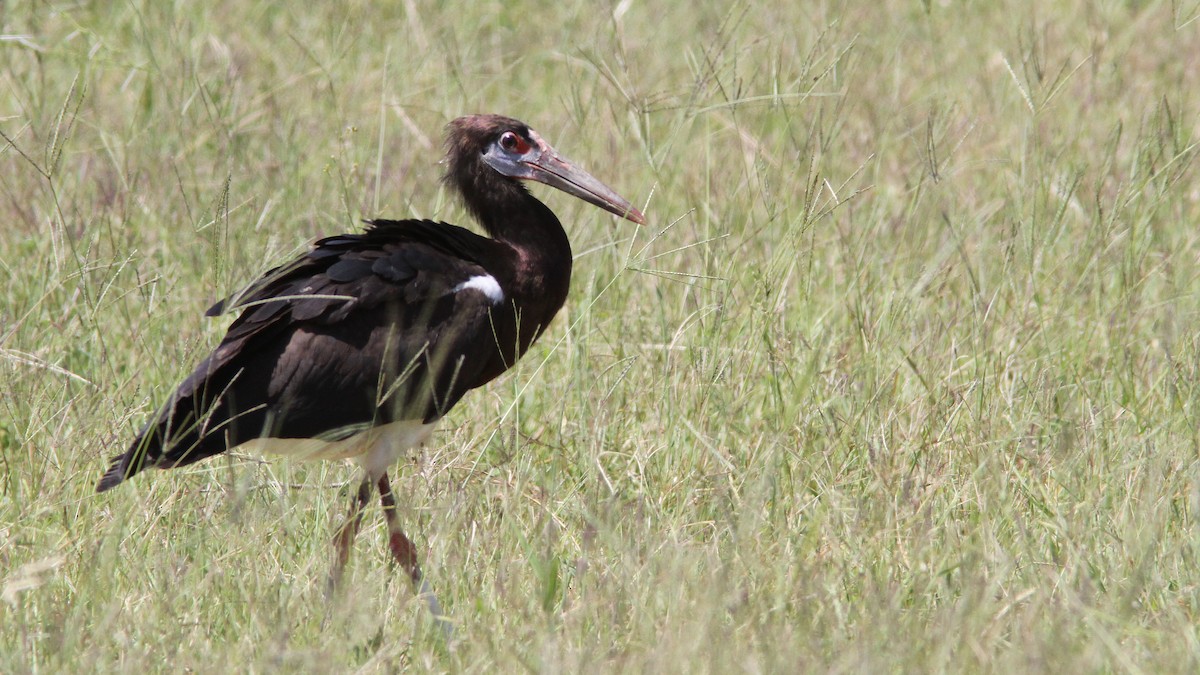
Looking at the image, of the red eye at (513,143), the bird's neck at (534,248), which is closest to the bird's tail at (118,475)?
the bird's neck at (534,248)

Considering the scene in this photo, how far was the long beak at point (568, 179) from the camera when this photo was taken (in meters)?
4.58

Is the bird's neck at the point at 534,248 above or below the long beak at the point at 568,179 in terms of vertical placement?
below

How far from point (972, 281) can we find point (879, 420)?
68 centimetres

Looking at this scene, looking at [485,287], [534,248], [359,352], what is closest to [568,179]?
[534,248]

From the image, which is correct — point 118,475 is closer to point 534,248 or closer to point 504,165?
point 534,248

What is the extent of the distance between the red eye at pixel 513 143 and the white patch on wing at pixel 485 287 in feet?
1.82

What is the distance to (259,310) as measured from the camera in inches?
156

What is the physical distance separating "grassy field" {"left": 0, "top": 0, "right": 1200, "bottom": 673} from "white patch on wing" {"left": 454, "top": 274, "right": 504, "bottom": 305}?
33cm

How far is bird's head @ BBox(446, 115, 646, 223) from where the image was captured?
4.50 m

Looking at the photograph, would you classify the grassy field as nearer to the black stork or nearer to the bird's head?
the black stork

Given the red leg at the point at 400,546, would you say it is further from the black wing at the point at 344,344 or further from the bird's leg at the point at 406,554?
the black wing at the point at 344,344

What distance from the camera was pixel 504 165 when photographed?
180 inches

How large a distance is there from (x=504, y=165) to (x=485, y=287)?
1.90ft

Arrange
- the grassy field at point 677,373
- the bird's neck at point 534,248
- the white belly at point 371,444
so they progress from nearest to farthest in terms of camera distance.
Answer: the grassy field at point 677,373, the white belly at point 371,444, the bird's neck at point 534,248
